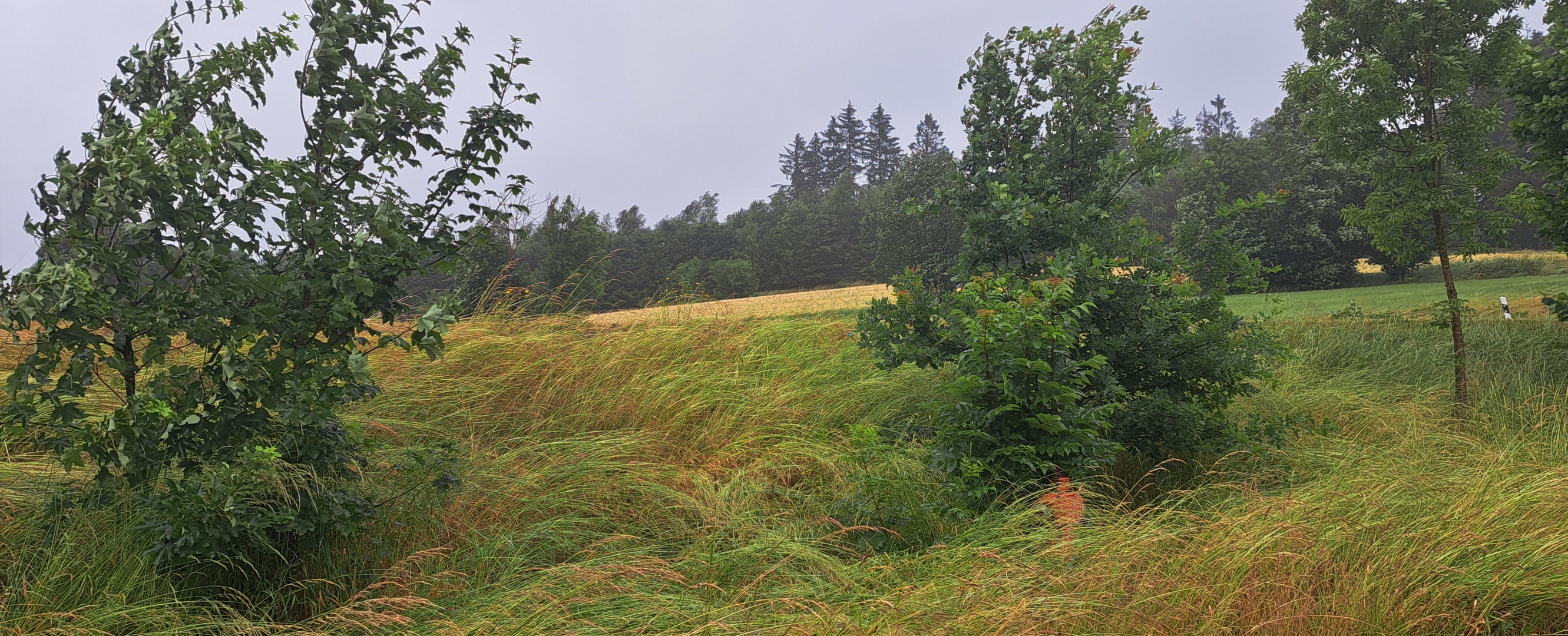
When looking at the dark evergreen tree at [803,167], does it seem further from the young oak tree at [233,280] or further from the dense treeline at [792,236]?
the young oak tree at [233,280]

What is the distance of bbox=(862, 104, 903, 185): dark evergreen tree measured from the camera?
204ft

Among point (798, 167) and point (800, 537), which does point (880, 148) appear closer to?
point (798, 167)

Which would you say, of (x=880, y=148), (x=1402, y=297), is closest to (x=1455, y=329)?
(x=1402, y=297)

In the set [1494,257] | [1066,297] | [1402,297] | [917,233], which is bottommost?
[1402,297]

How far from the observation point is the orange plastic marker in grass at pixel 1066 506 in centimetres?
296

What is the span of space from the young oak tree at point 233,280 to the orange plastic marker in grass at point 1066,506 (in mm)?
2419

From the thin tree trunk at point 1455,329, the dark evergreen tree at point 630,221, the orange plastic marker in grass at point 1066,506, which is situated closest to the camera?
the orange plastic marker in grass at point 1066,506

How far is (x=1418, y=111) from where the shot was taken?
678cm

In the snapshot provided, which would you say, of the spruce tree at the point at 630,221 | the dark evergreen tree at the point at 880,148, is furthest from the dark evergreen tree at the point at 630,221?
the dark evergreen tree at the point at 880,148

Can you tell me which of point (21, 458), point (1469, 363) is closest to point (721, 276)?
point (1469, 363)

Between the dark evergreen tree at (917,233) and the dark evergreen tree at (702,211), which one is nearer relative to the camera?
the dark evergreen tree at (917,233)

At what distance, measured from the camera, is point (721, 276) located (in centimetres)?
3641

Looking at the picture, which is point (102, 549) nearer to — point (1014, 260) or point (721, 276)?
point (1014, 260)

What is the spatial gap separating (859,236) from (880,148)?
21.0m
